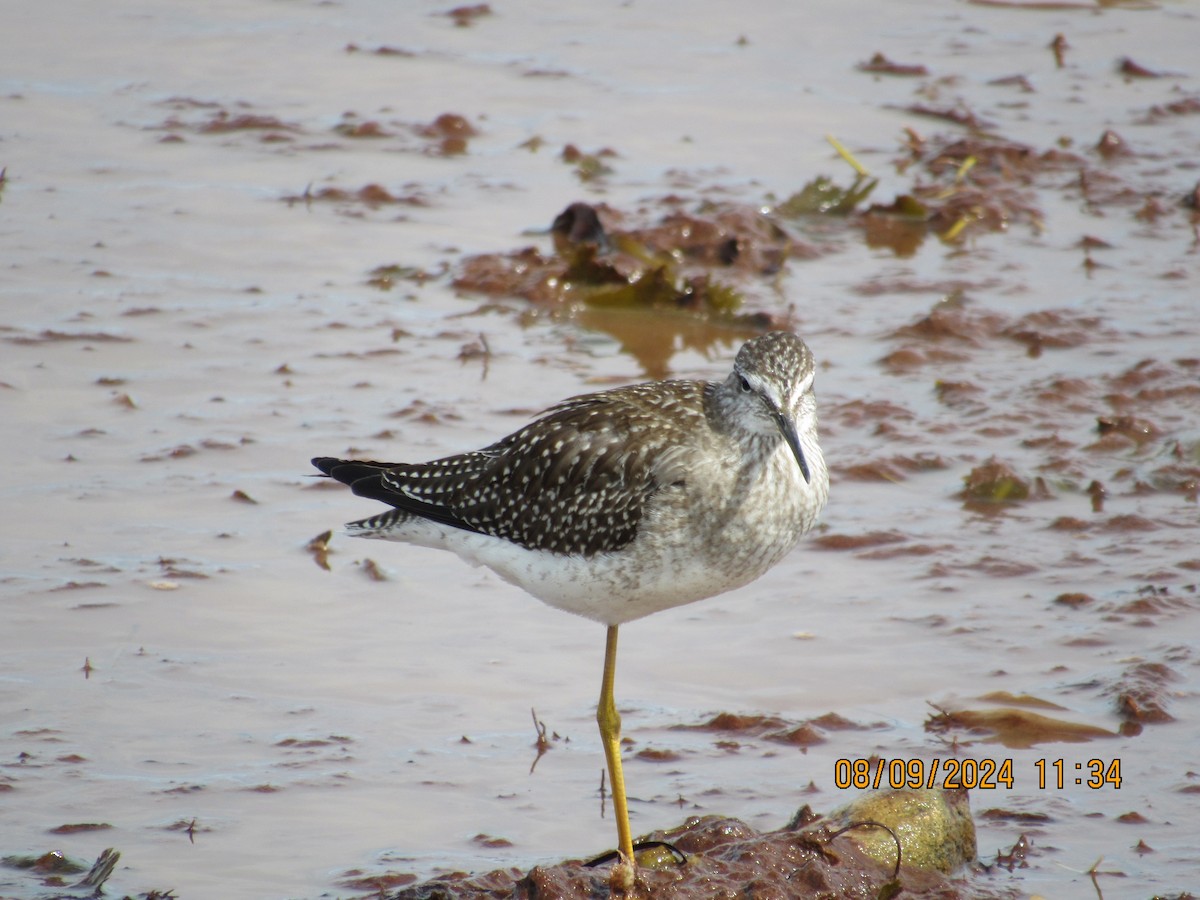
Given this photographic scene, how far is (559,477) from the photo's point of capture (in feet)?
21.8

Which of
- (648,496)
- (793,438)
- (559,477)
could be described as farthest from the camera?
(559,477)

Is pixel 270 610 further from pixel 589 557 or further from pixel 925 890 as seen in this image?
pixel 925 890

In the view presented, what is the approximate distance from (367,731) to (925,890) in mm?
2393

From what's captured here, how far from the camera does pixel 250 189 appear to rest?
41.2 ft

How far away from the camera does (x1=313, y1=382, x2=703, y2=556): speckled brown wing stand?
6.38 meters

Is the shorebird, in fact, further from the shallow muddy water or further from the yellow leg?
the shallow muddy water

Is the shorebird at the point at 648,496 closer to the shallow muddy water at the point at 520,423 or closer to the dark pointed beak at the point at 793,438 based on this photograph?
the dark pointed beak at the point at 793,438

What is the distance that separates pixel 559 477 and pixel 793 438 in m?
1.12

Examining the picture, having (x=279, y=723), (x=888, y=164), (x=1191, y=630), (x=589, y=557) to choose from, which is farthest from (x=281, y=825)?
(x=888, y=164)

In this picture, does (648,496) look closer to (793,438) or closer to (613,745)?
(793,438)

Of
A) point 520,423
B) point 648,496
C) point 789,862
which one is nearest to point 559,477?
point 648,496

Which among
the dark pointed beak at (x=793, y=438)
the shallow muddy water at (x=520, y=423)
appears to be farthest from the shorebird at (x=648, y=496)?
the shallow muddy water at (x=520, y=423)

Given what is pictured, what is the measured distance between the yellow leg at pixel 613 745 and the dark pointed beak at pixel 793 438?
1137 millimetres

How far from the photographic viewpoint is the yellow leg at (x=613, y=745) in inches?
235
